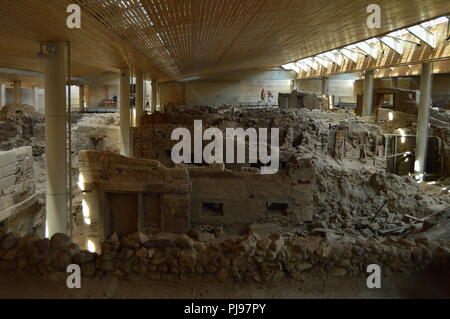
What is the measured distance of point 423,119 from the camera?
63.3ft

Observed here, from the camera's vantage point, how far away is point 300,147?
650 inches

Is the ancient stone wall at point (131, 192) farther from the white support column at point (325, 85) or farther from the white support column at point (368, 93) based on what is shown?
the white support column at point (325, 85)

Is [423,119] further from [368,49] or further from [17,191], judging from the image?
[17,191]

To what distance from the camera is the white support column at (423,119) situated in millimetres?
19078

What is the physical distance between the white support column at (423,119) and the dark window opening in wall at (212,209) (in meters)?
13.4

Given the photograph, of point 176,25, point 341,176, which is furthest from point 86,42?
point 341,176

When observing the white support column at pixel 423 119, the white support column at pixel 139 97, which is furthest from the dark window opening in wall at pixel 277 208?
the white support column at pixel 139 97

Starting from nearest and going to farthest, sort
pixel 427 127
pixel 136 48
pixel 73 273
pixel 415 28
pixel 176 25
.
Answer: pixel 73 273 < pixel 176 25 < pixel 136 48 < pixel 415 28 < pixel 427 127

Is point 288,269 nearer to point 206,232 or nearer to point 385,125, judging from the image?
point 206,232

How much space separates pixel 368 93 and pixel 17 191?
932 inches

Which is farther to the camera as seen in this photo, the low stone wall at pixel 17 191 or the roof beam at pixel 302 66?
the roof beam at pixel 302 66

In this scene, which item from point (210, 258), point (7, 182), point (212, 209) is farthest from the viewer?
point (212, 209)

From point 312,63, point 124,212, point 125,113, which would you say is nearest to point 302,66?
point 312,63

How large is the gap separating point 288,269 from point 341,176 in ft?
31.6
